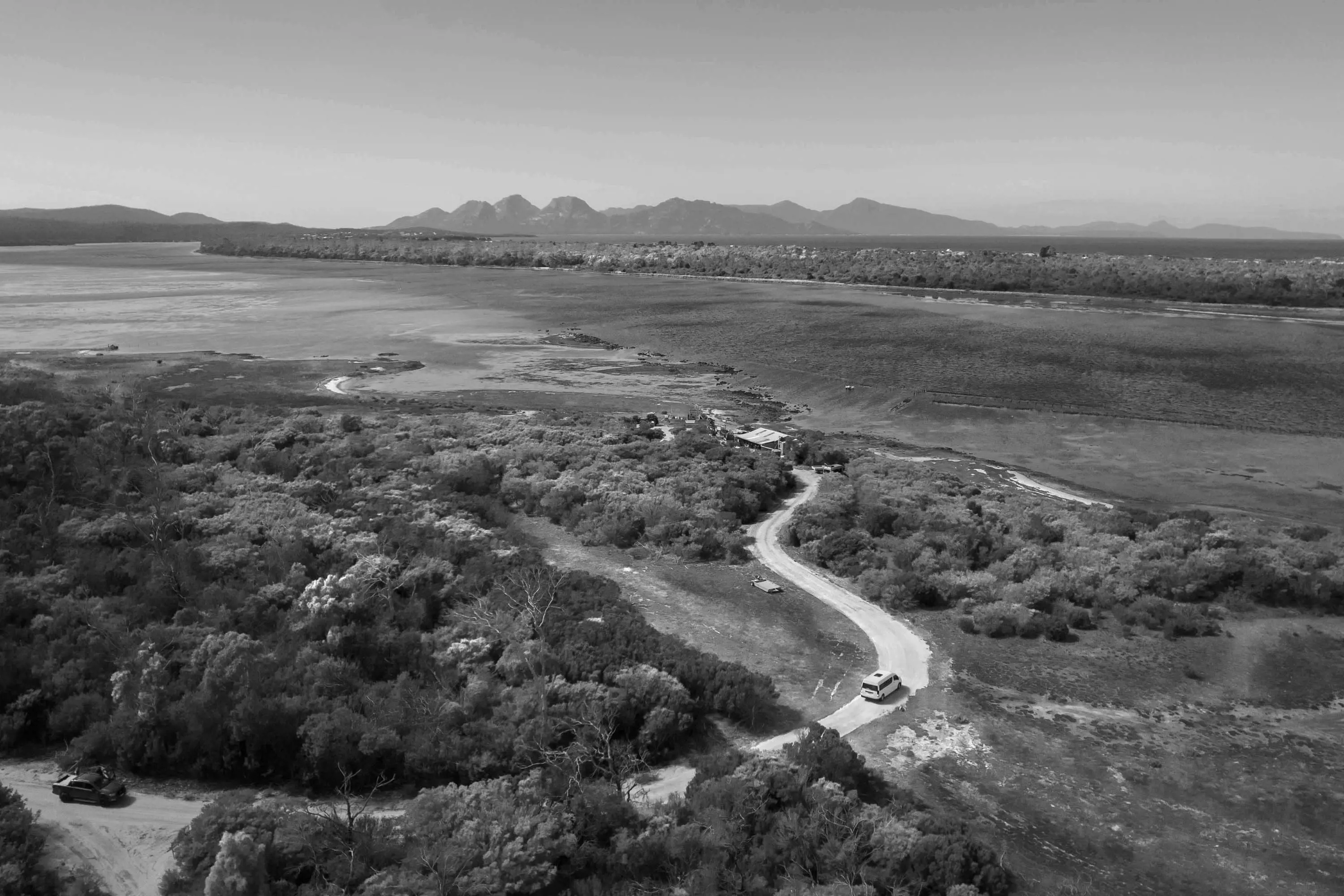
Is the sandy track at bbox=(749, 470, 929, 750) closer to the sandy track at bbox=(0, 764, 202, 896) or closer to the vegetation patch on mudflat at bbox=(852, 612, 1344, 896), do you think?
the vegetation patch on mudflat at bbox=(852, 612, 1344, 896)

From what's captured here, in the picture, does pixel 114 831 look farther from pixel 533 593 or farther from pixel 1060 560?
pixel 1060 560

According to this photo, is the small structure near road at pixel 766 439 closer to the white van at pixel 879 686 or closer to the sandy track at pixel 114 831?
the white van at pixel 879 686

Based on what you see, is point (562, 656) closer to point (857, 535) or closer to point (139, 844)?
point (139, 844)

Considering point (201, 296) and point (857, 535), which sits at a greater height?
point (201, 296)

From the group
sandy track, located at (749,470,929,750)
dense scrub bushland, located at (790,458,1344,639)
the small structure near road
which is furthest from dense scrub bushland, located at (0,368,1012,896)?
the small structure near road

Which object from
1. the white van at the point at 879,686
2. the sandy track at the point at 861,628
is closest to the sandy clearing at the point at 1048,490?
the sandy track at the point at 861,628

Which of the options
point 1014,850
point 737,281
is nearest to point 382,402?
point 1014,850
